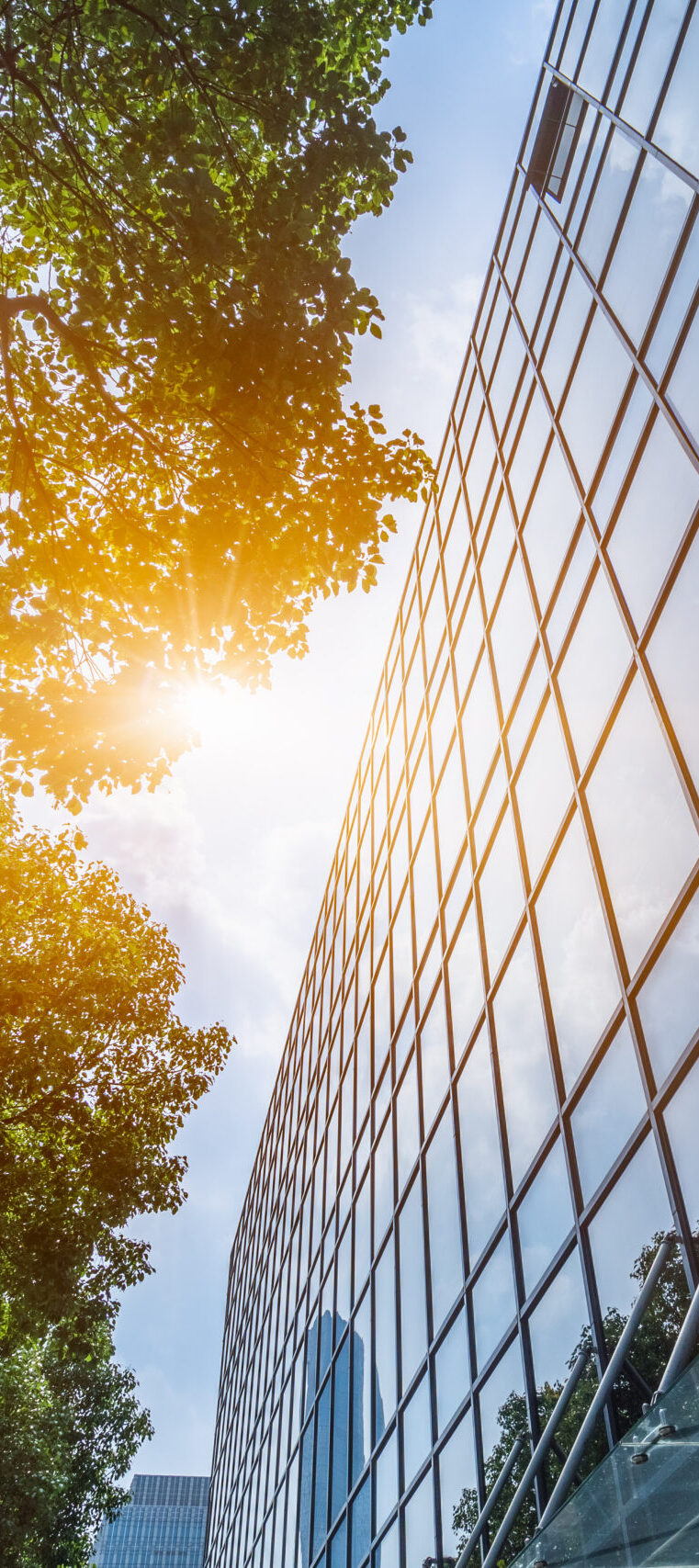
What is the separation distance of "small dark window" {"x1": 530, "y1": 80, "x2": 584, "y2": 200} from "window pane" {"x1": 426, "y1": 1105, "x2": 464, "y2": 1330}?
11.9m

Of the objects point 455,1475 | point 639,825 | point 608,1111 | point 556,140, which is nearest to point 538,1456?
point 455,1475

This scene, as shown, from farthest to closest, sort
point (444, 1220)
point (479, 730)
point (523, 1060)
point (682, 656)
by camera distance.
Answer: point (479, 730) < point (444, 1220) < point (523, 1060) < point (682, 656)

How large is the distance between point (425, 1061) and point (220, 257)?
9494 millimetres

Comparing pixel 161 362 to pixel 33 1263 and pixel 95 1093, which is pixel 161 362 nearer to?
pixel 95 1093

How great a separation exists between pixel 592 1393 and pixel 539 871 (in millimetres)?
4113

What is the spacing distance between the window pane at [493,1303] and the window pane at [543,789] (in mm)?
3470

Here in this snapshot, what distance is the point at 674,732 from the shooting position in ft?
19.7

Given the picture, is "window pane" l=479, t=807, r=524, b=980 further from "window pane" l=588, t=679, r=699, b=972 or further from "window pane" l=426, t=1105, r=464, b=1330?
"window pane" l=426, t=1105, r=464, b=1330

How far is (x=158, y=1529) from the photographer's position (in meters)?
132

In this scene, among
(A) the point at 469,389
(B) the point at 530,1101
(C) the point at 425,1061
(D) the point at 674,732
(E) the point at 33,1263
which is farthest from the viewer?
(A) the point at 469,389

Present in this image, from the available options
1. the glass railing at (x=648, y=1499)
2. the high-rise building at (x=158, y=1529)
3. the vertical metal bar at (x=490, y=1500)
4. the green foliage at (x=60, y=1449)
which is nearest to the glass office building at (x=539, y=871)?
the vertical metal bar at (x=490, y=1500)

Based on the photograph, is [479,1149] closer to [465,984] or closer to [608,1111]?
[465,984]

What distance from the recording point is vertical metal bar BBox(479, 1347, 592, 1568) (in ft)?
19.6

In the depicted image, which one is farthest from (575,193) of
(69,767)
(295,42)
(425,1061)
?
(425,1061)
